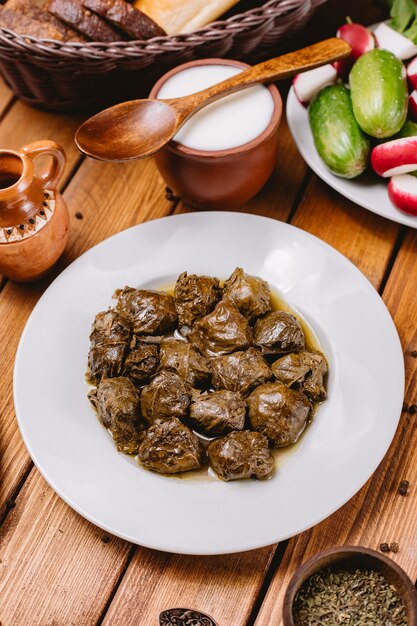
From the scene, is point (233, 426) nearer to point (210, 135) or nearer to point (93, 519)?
point (93, 519)

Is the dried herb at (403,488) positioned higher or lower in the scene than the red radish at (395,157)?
lower

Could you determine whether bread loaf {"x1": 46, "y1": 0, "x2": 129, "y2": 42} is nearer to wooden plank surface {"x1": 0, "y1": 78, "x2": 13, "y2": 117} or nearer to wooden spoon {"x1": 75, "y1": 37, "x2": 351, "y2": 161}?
wooden spoon {"x1": 75, "y1": 37, "x2": 351, "y2": 161}

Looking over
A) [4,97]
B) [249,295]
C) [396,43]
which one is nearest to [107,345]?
[249,295]

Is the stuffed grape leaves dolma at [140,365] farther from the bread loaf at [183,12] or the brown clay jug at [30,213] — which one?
the bread loaf at [183,12]

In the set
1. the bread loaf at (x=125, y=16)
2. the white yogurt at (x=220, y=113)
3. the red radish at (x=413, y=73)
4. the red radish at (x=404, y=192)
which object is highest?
the bread loaf at (x=125, y=16)

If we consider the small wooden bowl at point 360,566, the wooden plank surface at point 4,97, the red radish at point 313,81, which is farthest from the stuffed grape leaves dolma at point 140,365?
the wooden plank surface at point 4,97

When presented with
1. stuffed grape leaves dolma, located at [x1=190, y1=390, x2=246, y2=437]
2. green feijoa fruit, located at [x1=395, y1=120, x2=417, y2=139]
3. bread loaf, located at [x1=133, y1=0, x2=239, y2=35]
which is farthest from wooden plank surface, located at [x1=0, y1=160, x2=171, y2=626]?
green feijoa fruit, located at [x1=395, y1=120, x2=417, y2=139]

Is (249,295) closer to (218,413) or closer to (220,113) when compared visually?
(218,413)
